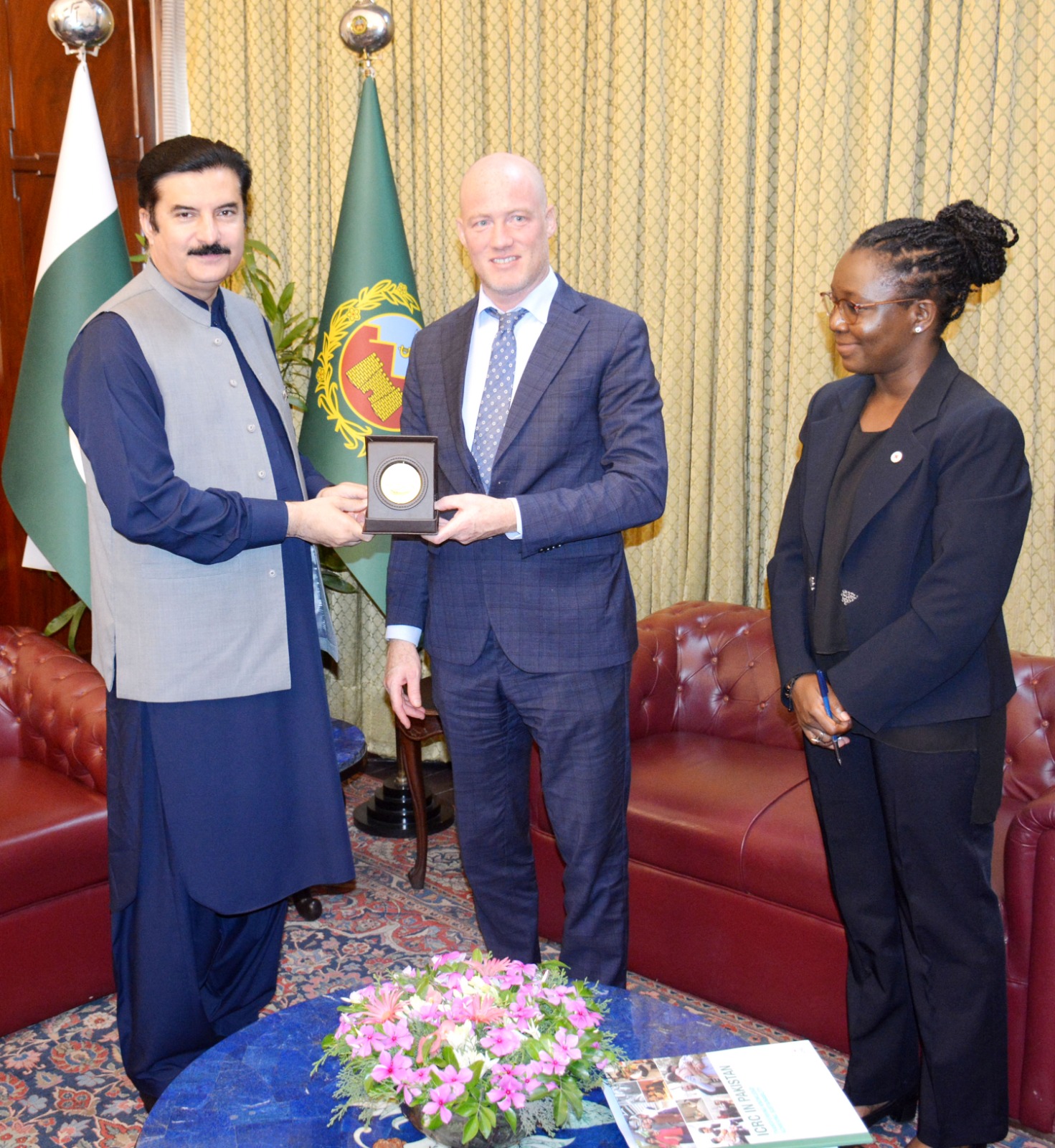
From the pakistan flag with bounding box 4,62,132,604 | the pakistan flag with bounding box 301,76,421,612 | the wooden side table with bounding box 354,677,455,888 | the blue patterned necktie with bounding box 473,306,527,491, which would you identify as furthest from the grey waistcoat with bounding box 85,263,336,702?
the pakistan flag with bounding box 301,76,421,612

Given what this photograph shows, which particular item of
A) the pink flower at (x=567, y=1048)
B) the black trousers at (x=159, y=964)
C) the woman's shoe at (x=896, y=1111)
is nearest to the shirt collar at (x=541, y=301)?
the black trousers at (x=159, y=964)

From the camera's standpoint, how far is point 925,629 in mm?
1721

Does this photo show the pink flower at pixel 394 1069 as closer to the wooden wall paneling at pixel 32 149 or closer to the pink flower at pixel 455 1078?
the pink flower at pixel 455 1078

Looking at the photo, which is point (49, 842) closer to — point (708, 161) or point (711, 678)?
point (711, 678)

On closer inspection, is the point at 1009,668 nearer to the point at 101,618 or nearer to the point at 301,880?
the point at 301,880

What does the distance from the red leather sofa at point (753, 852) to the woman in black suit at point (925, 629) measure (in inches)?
9.2

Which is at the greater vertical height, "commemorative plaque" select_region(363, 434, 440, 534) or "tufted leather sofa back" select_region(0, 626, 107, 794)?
"commemorative plaque" select_region(363, 434, 440, 534)

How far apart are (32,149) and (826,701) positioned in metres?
3.28

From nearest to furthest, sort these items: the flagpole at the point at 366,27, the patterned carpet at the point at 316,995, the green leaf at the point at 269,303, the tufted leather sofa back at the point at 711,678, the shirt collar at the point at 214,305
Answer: the shirt collar at the point at 214,305
the patterned carpet at the point at 316,995
the tufted leather sofa back at the point at 711,678
the flagpole at the point at 366,27
the green leaf at the point at 269,303

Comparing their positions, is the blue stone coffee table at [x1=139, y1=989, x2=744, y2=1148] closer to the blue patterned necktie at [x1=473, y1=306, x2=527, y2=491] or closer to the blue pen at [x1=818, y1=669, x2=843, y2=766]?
the blue pen at [x1=818, y1=669, x2=843, y2=766]

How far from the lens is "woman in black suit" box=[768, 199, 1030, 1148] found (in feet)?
5.62

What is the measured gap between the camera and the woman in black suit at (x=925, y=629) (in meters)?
1.71

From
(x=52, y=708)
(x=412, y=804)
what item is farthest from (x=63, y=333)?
(x=412, y=804)

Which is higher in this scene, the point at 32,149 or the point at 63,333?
the point at 32,149
